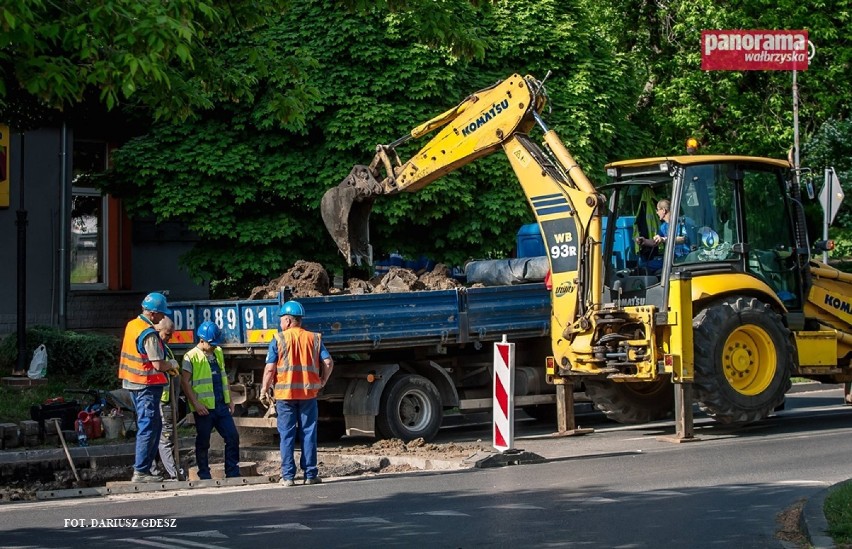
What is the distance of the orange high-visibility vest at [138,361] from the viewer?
39.5 feet

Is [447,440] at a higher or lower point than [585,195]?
lower

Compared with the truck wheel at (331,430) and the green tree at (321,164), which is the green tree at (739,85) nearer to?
the green tree at (321,164)

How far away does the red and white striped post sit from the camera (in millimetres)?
13125

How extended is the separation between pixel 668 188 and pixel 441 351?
10.7ft

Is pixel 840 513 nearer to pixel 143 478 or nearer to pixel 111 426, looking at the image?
pixel 143 478

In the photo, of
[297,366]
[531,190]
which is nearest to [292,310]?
[297,366]

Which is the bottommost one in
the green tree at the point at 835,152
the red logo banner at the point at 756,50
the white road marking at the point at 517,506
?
the white road marking at the point at 517,506

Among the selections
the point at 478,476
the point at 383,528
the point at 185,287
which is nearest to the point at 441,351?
the point at 478,476

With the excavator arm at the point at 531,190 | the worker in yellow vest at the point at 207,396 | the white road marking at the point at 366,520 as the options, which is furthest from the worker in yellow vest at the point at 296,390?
the excavator arm at the point at 531,190

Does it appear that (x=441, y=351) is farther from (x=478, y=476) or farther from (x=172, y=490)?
(x=172, y=490)

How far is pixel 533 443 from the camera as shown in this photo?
596 inches

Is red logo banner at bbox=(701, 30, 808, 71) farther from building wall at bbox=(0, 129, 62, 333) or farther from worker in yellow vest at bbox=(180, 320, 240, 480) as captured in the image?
worker in yellow vest at bbox=(180, 320, 240, 480)

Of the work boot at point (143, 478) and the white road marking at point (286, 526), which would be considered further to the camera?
the work boot at point (143, 478)

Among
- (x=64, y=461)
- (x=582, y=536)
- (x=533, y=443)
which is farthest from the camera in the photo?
(x=533, y=443)
